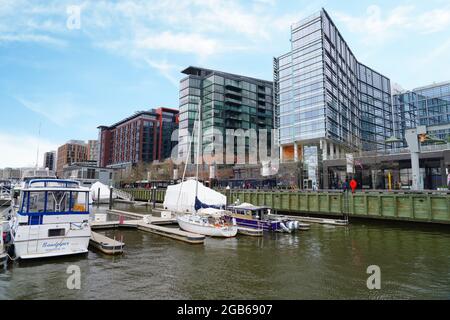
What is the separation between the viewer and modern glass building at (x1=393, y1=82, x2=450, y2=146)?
106m

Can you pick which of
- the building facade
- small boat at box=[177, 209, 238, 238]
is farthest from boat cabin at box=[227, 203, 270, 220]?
the building facade

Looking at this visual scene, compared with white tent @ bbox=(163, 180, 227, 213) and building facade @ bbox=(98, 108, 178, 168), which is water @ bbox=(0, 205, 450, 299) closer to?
white tent @ bbox=(163, 180, 227, 213)

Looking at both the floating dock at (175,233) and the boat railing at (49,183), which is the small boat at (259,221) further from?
the boat railing at (49,183)

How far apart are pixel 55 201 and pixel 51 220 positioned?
1.25m

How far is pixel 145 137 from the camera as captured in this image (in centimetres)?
16200

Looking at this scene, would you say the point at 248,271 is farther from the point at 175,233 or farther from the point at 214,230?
the point at 175,233

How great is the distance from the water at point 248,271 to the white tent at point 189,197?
1041cm

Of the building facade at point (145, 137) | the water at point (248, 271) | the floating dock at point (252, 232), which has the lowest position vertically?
the water at point (248, 271)

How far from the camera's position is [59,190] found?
61.5 feet

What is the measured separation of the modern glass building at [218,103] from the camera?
4643 inches

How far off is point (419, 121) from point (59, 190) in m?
132

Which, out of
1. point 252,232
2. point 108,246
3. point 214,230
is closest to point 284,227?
point 252,232

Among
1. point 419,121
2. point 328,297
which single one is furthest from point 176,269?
point 419,121

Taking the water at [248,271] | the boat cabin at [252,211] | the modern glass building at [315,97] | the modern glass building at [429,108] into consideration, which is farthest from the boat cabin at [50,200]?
the modern glass building at [429,108]
